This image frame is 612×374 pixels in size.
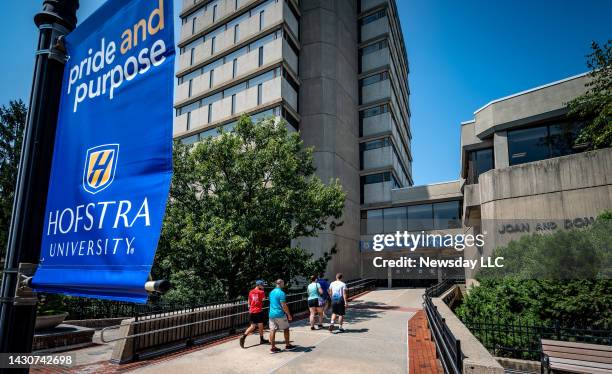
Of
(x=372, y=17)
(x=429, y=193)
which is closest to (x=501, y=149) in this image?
(x=429, y=193)

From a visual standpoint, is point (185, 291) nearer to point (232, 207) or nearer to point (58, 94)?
point (232, 207)

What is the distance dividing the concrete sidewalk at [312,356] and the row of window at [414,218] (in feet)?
78.7

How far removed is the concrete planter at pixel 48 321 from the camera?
35.8 ft

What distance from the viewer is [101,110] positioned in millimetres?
2490

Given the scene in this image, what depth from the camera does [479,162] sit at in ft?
82.1

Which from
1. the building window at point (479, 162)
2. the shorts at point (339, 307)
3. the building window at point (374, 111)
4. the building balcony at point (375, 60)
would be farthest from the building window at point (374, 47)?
the shorts at point (339, 307)

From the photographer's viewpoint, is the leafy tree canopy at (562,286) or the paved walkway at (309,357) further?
the leafy tree canopy at (562,286)

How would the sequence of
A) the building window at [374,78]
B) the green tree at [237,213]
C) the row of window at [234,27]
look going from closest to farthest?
the green tree at [237,213] < the row of window at [234,27] < the building window at [374,78]

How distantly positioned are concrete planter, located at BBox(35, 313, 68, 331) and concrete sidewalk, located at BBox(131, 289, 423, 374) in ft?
17.4

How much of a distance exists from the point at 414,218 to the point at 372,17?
73.2 feet

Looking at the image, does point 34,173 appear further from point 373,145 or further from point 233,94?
point 373,145

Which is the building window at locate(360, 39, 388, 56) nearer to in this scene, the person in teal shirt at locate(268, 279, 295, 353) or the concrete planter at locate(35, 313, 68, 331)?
the person in teal shirt at locate(268, 279, 295, 353)

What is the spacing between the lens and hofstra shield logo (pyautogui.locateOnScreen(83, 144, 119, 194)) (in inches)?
91.2

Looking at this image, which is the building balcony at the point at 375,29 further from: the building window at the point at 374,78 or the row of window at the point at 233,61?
the row of window at the point at 233,61
